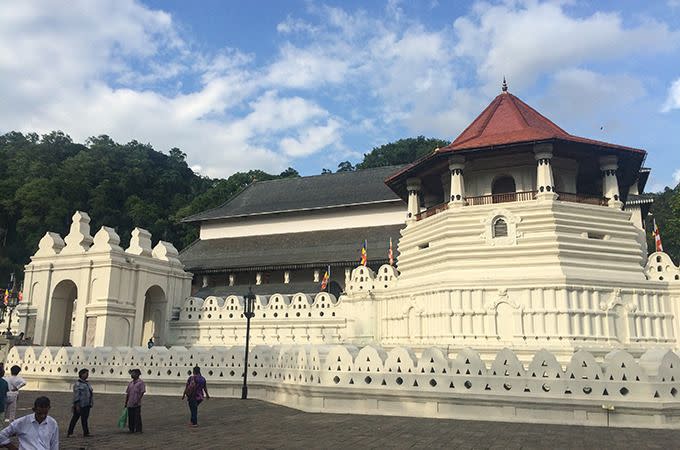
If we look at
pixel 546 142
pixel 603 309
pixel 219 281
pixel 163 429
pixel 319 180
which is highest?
pixel 319 180

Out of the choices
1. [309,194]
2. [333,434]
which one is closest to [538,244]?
[333,434]

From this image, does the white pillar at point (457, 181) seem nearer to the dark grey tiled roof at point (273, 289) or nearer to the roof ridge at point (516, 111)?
the roof ridge at point (516, 111)

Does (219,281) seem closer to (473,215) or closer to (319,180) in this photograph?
(319,180)

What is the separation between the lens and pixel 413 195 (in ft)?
81.5

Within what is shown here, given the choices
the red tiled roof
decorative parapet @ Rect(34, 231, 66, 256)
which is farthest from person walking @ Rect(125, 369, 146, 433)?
decorative parapet @ Rect(34, 231, 66, 256)

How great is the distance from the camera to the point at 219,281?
34.4 meters

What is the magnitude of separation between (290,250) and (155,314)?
10084mm

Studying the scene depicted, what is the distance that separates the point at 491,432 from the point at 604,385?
2954 millimetres

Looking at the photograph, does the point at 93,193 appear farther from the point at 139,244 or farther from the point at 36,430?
the point at 36,430

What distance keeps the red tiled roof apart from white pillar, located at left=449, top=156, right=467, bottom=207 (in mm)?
514

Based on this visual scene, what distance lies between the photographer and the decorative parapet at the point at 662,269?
20.3 meters

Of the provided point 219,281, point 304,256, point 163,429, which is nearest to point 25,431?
point 163,429

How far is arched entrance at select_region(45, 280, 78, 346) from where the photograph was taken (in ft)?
80.7

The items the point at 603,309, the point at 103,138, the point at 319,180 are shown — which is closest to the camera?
the point at 603,309
